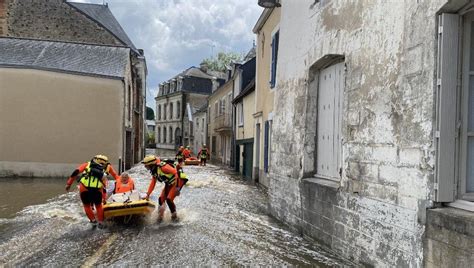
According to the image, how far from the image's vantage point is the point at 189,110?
52.8m

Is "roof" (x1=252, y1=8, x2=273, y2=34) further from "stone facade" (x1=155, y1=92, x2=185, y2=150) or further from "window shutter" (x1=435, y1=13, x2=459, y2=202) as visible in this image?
"stone facade" (x1=155, y1=92, x2=185, y2=150)

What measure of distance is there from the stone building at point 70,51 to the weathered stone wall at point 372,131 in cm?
1230

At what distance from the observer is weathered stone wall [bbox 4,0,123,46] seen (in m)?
25.2

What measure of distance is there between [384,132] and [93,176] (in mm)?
5408

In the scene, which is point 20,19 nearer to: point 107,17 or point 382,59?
point 107,17

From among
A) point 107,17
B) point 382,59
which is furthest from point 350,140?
point 107,17

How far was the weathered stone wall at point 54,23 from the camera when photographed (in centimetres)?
2517

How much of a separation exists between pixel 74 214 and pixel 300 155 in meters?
5.44

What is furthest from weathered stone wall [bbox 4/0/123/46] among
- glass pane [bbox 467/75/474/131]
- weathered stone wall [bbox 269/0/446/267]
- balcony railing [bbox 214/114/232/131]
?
glass pane [bbox 467/75/474/131]

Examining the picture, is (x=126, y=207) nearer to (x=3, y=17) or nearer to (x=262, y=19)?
(x=262, y=19)

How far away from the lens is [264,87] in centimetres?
1650

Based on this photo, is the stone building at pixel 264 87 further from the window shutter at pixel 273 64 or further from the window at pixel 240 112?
the window at pixel 240 112

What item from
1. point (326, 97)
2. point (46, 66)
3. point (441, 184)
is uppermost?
point (46, 66)

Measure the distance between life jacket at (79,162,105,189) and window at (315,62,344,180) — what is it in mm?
4124
